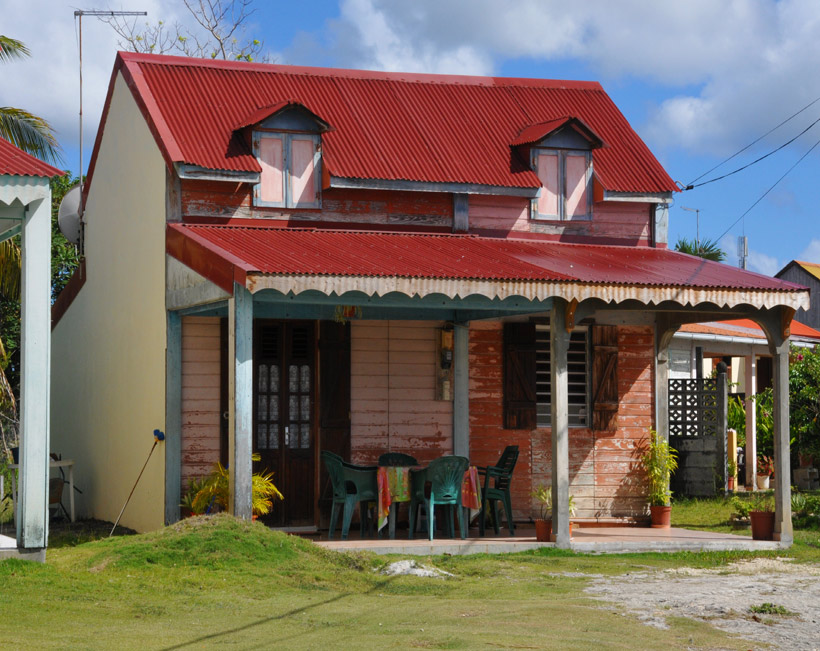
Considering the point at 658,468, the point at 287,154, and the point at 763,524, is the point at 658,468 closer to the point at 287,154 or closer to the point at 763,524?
the point at 763,524

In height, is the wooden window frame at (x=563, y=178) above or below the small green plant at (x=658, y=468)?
above

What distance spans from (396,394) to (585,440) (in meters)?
2.64

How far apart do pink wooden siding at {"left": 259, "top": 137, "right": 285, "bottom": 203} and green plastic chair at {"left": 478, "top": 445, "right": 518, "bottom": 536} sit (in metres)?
4.01

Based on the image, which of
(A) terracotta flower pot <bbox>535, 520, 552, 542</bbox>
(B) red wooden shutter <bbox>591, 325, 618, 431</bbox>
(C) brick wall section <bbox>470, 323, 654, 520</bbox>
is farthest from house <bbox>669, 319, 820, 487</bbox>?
(A) terracotta flower pot <bbox>535, 520, 552, 542</bbox>

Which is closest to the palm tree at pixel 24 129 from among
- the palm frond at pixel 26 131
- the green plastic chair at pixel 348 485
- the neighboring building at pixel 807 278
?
the palm frond at pixel 26 131

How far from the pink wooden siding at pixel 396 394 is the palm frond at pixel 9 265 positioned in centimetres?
779

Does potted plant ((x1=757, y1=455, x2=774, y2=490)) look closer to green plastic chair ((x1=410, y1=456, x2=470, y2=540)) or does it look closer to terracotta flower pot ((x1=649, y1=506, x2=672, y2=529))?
terracotta flower pot ((x1=649, y1=506, x2=672, y2=529))

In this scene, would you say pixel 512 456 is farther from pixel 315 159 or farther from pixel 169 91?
pixel 169 91

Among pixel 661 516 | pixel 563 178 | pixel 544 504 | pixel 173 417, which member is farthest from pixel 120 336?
pixel 661 516

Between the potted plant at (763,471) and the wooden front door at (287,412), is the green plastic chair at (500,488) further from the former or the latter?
the potted plant at (763,471)

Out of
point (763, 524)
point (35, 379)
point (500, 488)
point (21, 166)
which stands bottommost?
point (763, 524)

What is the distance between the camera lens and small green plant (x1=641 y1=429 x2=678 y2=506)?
15.2 metres

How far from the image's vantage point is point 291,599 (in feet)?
30.5

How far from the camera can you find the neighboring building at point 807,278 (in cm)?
3747
